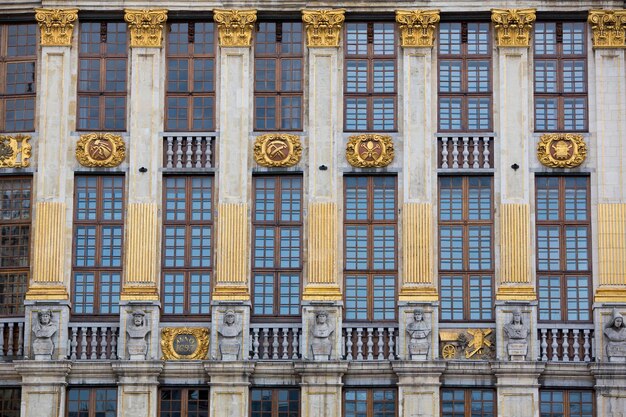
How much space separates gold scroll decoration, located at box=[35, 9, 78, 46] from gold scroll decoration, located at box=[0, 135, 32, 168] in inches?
91.6

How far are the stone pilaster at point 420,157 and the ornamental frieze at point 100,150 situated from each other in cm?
660

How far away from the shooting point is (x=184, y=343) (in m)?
46.4

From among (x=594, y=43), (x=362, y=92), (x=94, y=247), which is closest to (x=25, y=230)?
(x=94, y=247)

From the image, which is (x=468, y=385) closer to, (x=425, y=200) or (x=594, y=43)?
(x=425, y=200)

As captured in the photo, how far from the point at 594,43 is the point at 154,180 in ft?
35.0

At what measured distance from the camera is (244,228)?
46.8 metres

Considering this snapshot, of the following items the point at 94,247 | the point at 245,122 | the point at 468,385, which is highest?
the point at 245,122

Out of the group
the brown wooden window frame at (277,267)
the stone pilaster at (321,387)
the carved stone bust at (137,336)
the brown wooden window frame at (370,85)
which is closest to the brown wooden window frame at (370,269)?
the brown wooden window frame at (277,267)

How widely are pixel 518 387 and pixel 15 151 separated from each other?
12.8 m

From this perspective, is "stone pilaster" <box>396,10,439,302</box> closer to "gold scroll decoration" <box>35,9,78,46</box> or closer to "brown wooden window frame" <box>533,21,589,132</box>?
"brown wooden window frame" <box>533,21,589,132</box>

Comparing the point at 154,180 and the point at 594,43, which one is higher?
the point at 594,43

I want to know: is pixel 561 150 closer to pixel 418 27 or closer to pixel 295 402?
pixel 418 27

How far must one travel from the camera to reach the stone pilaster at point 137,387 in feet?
150

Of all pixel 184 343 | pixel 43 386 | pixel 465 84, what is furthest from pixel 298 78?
pixel 43 386
